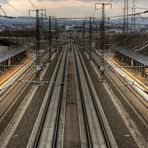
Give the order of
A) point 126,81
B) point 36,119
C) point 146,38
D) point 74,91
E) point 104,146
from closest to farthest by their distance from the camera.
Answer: point 104,146 → point 36,119 → point 74,91 → point 126,81 → point 146,38

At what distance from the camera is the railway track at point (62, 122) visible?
89.1 feet

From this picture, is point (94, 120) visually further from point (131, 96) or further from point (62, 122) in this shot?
point (131, 96)

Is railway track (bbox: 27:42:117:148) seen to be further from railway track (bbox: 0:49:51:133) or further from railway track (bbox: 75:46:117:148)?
railway track (bbox: 0:49:51:133)

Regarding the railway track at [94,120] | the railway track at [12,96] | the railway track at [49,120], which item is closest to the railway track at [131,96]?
the railway track at [94,120]

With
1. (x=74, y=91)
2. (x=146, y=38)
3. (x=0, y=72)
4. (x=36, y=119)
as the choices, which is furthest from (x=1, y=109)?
(x=146, y=38)

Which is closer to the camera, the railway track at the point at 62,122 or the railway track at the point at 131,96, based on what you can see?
the railway track at the point at 62,122

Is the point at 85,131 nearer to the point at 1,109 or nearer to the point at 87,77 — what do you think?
the point at 1,109

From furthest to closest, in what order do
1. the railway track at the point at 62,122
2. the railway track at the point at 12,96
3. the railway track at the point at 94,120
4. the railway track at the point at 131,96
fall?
the railway track at the point at 131,96, the railway track at the point at 12,96, the railway track at the point at 94,120, the railway track at the point at 62,122

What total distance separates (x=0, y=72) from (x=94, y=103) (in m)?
24.0

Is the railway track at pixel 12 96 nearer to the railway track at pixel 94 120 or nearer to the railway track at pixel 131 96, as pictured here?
the railway track at pixel 94 120

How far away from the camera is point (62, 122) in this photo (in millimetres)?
32875

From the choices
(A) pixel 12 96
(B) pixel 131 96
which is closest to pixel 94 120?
(B) pixel 131 96

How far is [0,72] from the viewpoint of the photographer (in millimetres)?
61219

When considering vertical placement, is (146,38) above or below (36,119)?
above
